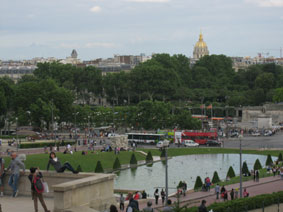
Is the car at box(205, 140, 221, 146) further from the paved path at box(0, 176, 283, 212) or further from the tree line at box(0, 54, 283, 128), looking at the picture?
the paved path at box(0, 176, 283, 212)

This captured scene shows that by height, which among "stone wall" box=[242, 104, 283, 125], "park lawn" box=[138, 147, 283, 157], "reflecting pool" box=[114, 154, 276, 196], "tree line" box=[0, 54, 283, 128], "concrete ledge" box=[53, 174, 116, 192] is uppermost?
"tree line" box=[0, 54, 283, 128]

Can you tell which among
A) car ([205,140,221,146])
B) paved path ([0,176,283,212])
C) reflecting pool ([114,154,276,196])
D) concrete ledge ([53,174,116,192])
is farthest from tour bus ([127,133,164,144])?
concrete ledge ([53,174,116,192])

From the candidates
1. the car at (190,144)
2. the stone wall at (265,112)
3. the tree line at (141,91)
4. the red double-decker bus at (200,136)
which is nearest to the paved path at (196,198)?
the car at (190,144)

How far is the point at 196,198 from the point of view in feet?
94.9

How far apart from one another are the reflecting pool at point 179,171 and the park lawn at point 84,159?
7.75 feet

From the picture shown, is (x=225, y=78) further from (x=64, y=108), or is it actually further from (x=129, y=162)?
(x=129, y=162)

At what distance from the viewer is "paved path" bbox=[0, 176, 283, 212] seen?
13.5 m

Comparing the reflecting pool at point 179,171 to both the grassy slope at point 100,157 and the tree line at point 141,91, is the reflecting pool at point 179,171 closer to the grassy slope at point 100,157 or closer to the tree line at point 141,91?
the grassy slope at point 100,157

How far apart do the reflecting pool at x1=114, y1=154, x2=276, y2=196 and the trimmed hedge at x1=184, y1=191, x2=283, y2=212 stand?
13.1 metres

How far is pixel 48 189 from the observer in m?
14.2

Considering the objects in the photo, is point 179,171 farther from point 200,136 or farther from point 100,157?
point 200,136

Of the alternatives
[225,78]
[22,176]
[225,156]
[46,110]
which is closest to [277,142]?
[225,156]

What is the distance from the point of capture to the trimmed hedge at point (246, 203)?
1988cm

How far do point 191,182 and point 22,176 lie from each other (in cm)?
2646
